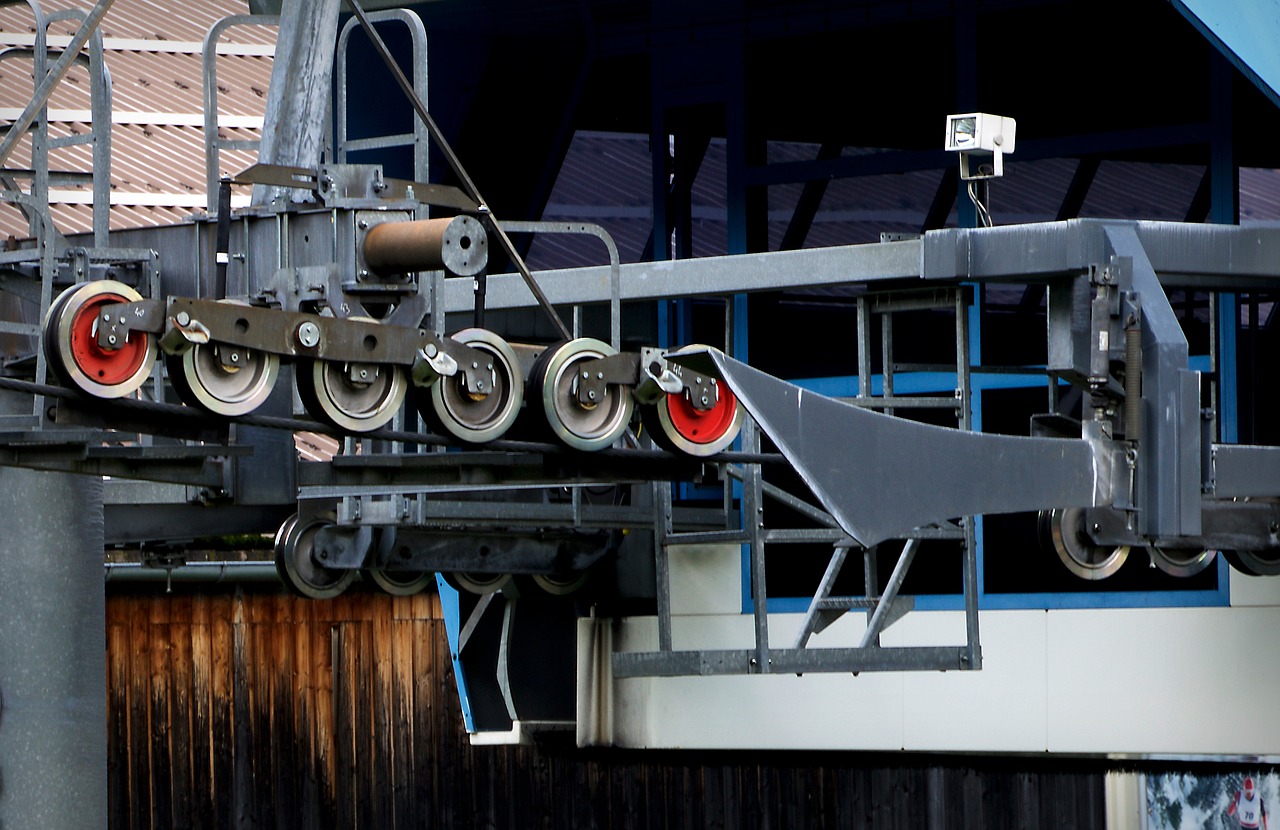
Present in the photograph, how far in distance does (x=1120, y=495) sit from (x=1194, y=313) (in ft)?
16.1

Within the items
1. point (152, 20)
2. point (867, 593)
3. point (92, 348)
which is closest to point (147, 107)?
point (152, 20)

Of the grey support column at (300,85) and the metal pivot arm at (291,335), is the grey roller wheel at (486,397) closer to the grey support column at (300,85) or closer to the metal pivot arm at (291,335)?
the metal pivot arm at (291,335)

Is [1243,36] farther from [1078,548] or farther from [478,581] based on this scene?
[478,581]

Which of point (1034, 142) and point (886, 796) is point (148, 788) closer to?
point (886, 796)

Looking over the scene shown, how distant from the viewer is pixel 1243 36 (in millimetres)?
9664

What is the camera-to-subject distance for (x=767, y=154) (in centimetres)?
1312

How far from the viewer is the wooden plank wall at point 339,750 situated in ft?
49.8

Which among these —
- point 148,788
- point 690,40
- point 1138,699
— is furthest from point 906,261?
point 148,788

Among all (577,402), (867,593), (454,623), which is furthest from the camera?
(454,623)

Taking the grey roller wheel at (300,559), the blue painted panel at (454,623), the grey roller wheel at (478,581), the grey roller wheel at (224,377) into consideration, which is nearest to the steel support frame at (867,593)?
the grey roller wheel at (300,559)

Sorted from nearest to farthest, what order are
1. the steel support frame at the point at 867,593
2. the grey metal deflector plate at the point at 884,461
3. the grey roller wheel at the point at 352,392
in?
the grey metal deflector plate at the point at 884,461 → the grey roller wheel at the point at 352,392 → the steel support frame at the point at 867,593

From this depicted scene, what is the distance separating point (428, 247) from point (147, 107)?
29.8 feet

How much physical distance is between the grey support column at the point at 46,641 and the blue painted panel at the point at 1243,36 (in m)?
5.71

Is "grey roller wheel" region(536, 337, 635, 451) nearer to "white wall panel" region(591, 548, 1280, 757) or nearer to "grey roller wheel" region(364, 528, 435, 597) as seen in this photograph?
"white wall panel" region(591, 548, 1280, 757)
